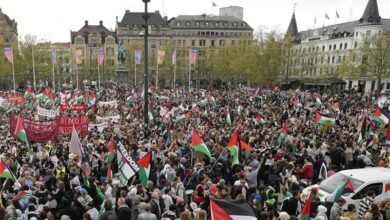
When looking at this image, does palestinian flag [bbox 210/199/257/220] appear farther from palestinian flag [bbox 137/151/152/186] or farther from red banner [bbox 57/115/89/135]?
red banner [bbox 57/115/89/135]

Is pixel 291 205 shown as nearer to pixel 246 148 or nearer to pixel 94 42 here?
pixel 246 148

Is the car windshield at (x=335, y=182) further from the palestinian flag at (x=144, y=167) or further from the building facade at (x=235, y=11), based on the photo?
the building facade at (x=235, y=11)

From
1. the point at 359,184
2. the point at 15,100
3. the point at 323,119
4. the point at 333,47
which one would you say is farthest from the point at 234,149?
the point at 333,47

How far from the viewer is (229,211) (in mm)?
6000

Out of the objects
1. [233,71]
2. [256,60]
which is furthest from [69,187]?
[233,71]

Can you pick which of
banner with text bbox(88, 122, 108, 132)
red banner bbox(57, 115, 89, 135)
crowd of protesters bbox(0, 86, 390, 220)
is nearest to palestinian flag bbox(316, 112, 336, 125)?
crowd of protesters bbox(0, 86, 390, 220)

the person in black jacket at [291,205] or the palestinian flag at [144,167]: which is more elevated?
the palestinian flag at [144,167]

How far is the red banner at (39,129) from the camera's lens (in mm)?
15094

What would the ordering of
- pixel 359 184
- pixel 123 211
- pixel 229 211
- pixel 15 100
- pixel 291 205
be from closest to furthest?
pixel 229 211 → pixel 123 211 → pixel 291 205 → pixel 359 184 → pixel 15 100

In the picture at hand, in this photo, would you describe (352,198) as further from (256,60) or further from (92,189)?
(256,60)

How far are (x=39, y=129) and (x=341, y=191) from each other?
12.1m

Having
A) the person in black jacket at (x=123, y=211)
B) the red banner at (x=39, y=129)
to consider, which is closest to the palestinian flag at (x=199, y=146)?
the person in black jacket at (x=123, y=211)

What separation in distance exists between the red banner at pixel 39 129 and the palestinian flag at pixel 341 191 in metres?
11.6

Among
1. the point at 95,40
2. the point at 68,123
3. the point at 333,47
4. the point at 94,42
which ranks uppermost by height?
the point at 95,40
